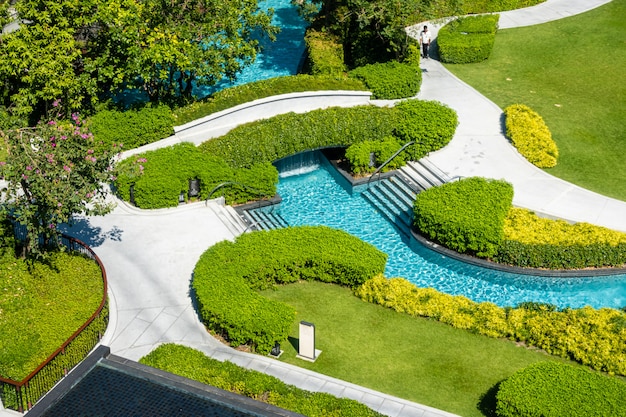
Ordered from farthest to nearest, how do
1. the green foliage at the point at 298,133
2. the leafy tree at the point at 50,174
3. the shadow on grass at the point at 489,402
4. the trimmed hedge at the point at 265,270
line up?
the green foliage at the point at 298,133, the trimmed hedge at the point at 265,270, the leafy tree at the point at 50,174, the shadow on grass at the point at 489,402

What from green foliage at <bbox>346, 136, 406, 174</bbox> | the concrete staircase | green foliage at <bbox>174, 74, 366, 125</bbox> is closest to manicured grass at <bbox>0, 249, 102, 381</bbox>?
green foliage at <bbox>174, 74, 366, 125</bbox>

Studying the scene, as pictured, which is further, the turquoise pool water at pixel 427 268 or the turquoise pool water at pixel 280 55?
the turquoise pool water at pixel 280 55

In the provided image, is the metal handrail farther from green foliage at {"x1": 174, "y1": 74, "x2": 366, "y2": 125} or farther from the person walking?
the person walking

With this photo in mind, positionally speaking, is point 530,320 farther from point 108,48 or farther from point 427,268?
point 108,48

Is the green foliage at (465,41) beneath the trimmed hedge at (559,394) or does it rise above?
above

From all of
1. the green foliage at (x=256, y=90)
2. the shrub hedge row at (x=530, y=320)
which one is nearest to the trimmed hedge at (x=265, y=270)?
the shrub hedge row at (x=530, y=320)

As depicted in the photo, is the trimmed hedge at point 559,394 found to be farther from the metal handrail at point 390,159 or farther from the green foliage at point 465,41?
the green foliage at point 465,41
